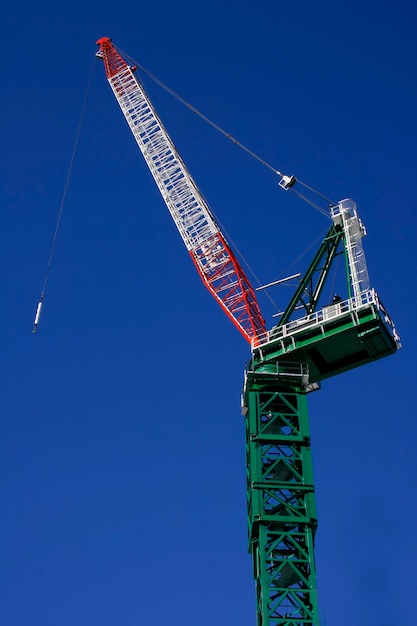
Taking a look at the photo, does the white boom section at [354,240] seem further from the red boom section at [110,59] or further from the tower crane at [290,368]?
the red boom section at [110,59]

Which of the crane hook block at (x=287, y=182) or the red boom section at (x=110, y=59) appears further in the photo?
the red boom section at (x=110, y=59)

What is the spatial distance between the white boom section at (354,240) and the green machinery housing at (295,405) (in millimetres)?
104

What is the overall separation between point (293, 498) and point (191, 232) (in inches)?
1374

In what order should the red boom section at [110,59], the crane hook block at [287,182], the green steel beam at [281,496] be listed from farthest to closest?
the red boom section at [110,59] → the crane hook block at [287,182] → the green steel beam at [281,496]

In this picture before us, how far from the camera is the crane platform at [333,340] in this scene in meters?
99.9

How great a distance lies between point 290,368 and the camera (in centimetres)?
10250

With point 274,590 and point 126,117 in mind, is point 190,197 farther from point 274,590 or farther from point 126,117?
point 274,590

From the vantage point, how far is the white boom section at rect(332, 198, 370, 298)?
106 m

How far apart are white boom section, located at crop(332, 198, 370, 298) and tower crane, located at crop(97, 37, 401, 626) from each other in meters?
0.09

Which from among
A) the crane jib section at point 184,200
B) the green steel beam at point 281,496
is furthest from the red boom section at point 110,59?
the green steel beam at point 281,496

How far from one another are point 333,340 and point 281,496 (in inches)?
553

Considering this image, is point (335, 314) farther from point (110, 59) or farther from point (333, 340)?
point (110, 59)

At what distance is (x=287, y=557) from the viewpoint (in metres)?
92.6

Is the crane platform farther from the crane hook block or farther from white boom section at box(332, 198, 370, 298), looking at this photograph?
the crane hook block
